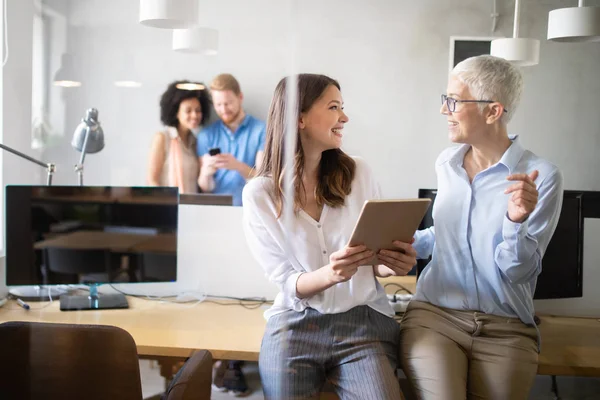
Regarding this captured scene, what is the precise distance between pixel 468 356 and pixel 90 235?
878 mm

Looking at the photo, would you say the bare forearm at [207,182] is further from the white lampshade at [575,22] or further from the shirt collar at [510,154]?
the white lampshade at [575,22]

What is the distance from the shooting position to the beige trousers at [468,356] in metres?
1.36

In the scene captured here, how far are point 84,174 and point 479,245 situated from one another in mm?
864

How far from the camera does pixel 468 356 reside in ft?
4.62

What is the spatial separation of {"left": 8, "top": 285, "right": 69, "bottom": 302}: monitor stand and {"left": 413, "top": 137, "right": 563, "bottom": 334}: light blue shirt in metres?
0.84

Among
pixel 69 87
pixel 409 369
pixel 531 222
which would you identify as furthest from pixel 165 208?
pixel 531 222

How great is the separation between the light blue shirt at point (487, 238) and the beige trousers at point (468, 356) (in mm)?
31

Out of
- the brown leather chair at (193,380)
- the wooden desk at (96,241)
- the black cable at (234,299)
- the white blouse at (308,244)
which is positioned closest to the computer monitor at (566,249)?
the white blouse at (308,244)

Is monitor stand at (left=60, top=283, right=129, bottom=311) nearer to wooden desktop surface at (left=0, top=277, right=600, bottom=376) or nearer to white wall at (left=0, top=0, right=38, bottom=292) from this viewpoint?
wooden desktop surface at (left=0, top=277, right=600, bottom=376)

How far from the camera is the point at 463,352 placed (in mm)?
1407

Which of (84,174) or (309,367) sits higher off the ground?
(84,174)

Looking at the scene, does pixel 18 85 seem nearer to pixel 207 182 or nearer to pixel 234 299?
pixel 207 182

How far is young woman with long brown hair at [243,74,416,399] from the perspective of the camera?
4.33ft

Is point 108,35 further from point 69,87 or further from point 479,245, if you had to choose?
point 479,245
